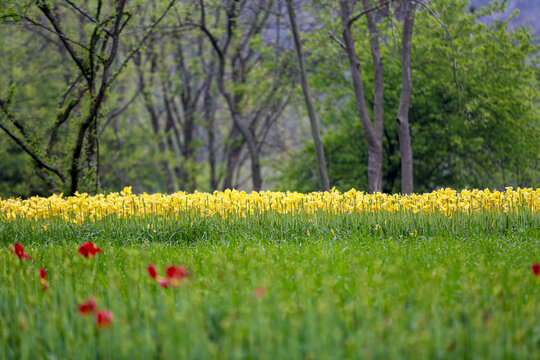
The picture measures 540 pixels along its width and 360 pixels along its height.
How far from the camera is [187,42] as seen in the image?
2181 cm

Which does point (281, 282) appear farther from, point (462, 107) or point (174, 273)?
point (462, 107)

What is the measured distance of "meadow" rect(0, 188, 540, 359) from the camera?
2.40 m

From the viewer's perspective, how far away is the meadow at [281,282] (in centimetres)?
240

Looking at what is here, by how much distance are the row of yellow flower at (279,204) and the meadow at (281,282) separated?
3 cm

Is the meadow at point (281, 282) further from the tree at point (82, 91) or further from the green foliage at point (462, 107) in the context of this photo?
the green foliage at point (462, 107)

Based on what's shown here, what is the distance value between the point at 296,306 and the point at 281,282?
0.58 metres

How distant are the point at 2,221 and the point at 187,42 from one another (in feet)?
51.1

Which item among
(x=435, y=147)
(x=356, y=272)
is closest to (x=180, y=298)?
(x=356, y=272)

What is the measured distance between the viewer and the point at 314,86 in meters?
17.9

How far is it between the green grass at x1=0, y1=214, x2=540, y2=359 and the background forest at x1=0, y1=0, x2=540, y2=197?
652 cm

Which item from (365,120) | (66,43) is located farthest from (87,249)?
(365,120)

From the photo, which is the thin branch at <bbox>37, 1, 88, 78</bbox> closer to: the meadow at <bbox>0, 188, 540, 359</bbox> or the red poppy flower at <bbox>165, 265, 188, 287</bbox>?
the meadow at <bbox>0, 188, 540, 359</bbox>

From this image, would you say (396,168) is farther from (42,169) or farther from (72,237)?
(72,237)

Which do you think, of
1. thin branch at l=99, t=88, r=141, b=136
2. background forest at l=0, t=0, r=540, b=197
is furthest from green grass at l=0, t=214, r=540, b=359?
thin branch at l=99, t=88, r=141, b=136
